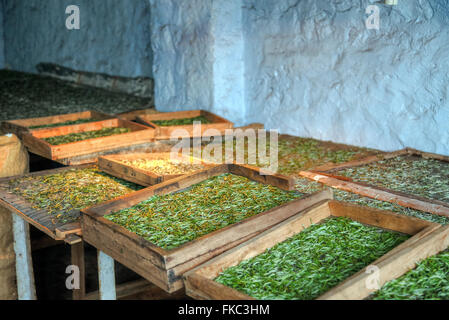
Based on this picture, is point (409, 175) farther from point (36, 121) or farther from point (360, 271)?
point (36, 121)

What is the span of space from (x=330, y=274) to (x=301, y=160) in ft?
8.88

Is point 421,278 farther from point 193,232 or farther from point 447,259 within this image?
point 193,232

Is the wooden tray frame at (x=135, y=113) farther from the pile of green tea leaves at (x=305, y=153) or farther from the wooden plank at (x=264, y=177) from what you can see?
the wooden plank at (x=264, y=177)

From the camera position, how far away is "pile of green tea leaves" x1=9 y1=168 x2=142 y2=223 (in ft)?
12.2

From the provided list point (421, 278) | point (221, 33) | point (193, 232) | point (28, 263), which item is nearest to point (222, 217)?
point (193, 232)

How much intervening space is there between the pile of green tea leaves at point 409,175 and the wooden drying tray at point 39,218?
249 centimetres

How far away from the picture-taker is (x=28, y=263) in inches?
189

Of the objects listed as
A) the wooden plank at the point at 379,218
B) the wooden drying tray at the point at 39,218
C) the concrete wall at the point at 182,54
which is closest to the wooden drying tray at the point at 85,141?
the wooden drying tray at the point at 39,218

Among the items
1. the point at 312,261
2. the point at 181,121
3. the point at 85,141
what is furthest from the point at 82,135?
the point at 312,261

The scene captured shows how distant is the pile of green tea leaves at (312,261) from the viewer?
235 cm

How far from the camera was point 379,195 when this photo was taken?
3787 millimetres

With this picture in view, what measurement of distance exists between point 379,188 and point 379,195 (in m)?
0.12
